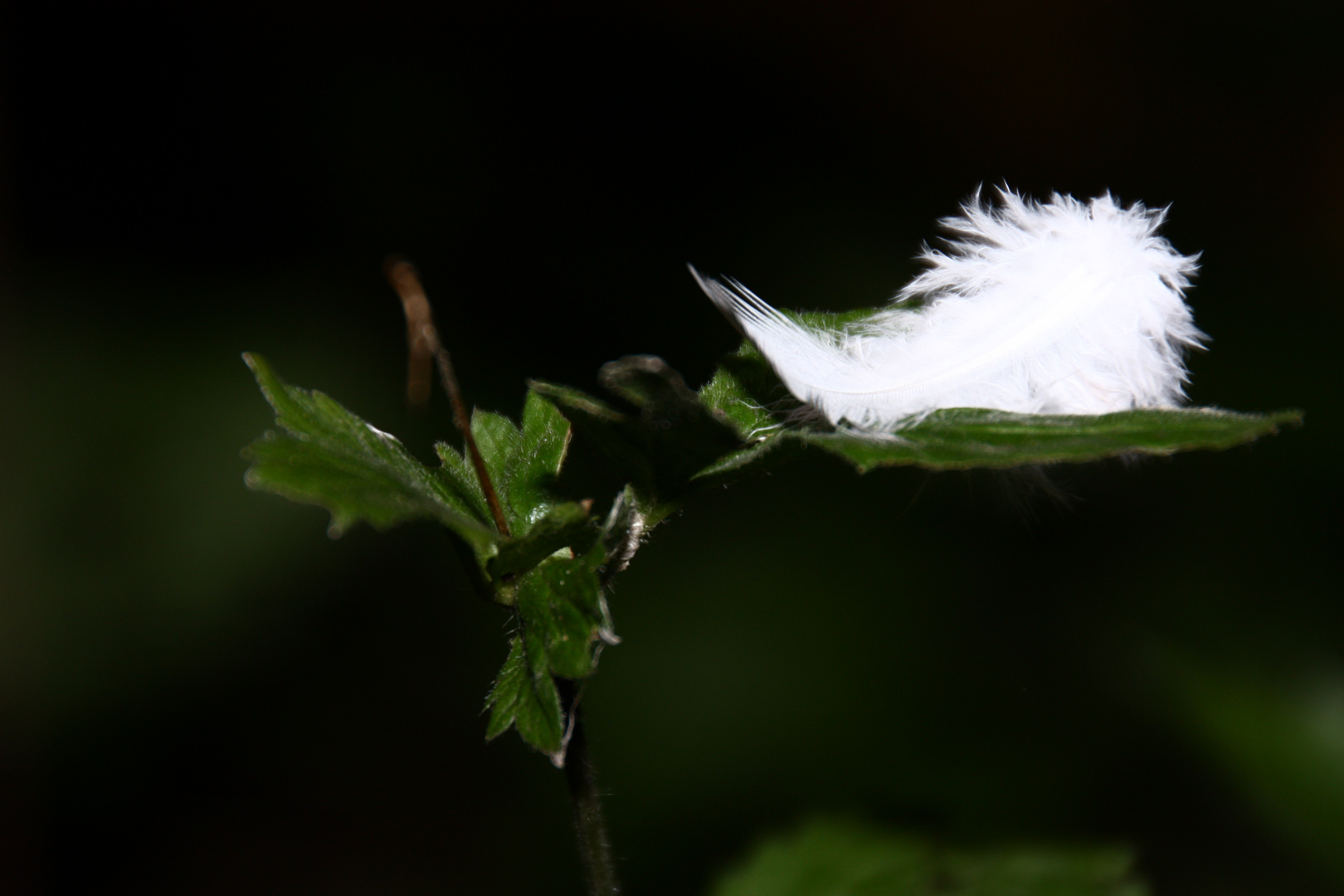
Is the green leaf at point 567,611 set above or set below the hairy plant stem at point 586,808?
above

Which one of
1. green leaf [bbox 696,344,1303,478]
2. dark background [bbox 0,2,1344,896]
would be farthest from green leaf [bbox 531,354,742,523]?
dark background [bbox 0,2,1344,896]

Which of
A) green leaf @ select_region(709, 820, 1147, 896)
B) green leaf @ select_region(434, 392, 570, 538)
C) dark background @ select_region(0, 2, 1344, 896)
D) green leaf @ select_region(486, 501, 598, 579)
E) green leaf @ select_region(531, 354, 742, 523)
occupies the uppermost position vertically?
dark background @ select_region(0, 2, 1344, 896)

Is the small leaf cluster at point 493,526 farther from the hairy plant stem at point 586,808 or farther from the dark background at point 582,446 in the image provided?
the dark background at point 582,446

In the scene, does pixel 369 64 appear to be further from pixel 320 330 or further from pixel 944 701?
pixel 944 701

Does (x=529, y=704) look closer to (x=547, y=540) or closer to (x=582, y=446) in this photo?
(x=547, y=540)

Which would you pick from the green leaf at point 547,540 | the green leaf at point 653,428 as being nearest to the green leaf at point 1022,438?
the green leaf at point 653,428

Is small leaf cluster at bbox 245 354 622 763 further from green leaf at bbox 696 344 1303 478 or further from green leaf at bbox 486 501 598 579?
green leaf at bbox 696 344 1303 478
